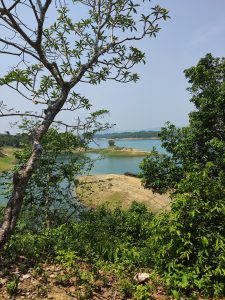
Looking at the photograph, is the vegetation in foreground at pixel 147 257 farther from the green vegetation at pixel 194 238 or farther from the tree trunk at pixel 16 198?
the tree trunk at pixel 16 198

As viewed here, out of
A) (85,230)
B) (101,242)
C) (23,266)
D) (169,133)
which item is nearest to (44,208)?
(85,230)

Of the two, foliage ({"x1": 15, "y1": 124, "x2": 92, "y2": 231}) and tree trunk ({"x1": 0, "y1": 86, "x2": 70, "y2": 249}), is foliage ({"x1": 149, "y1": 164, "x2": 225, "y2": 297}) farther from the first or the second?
foliage ({"x1": 15, "y1": 124, "x2": 92, "y2": 231})

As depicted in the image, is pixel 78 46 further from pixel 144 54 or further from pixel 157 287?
pixel 157 287

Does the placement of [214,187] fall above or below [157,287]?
above

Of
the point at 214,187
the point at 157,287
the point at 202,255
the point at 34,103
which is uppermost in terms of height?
the point at 34,103

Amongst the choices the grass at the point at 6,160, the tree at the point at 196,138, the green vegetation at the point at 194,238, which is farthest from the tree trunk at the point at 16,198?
the tree at the point at 196,138

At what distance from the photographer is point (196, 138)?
65.3 feet

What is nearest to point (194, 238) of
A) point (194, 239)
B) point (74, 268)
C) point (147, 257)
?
point (194, 239)

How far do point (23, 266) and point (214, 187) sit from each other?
4322 mm

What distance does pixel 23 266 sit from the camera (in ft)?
22.9

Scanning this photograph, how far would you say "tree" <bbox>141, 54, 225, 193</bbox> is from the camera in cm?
1952

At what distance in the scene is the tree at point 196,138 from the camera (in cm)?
1952

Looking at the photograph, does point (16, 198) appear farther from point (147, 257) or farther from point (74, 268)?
point (147, 257)

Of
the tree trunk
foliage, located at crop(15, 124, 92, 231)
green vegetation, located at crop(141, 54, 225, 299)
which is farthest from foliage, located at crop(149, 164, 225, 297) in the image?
foliage, located at crop(15, 124, 92, 231)
